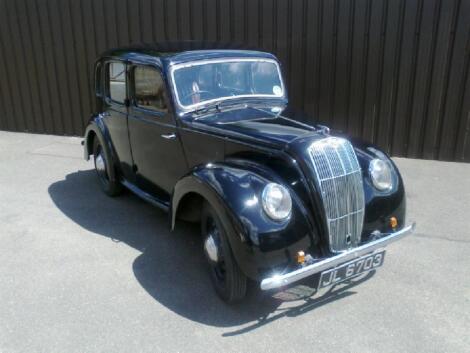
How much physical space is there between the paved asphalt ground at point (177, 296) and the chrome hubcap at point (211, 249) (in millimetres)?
295

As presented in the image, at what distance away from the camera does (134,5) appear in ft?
22.6

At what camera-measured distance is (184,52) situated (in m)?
3.61

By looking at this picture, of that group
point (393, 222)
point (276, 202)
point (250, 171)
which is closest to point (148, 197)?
point (250, 171)

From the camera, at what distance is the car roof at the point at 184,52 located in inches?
140

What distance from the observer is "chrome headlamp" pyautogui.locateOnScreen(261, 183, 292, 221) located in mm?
2479

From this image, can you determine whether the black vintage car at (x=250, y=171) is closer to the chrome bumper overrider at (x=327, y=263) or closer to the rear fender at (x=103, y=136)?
the chrome bumper overrider at (x=327, y=263)

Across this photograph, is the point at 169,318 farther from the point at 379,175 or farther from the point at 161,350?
the point at 379,175

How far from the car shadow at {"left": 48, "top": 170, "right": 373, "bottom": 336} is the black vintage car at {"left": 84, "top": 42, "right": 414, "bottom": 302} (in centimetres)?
18

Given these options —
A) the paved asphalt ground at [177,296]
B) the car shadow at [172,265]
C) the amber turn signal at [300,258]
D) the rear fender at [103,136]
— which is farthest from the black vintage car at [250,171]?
the rear fender at [103,136]

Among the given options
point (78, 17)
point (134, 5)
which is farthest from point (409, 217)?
point (78, 17)

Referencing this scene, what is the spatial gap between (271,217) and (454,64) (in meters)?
4.57

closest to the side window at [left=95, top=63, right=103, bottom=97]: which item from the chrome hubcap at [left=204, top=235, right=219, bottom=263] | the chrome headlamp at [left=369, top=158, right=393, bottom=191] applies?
the chrome hubcap at [left=204, top=235, right=219, bottom=263]

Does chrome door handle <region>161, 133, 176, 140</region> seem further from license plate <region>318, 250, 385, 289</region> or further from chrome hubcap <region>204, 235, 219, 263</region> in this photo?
license plate <region>318, 250, 385, 289</region>

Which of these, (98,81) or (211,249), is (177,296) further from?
(98,81)
